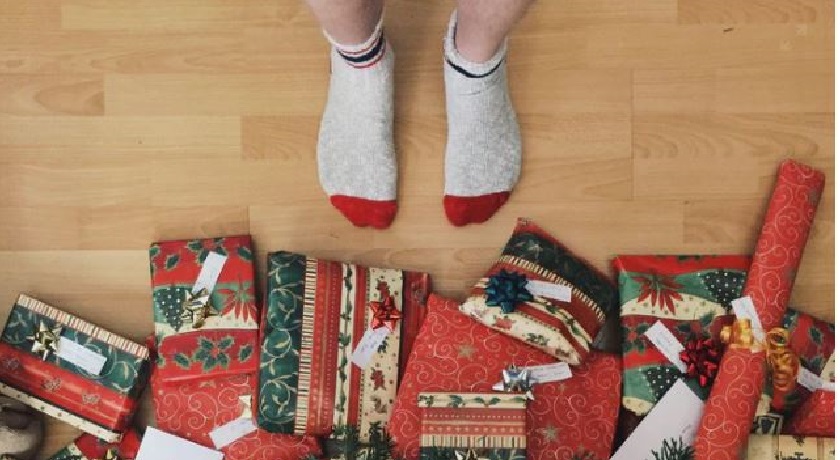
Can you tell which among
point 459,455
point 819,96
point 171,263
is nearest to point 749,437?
point 459,455

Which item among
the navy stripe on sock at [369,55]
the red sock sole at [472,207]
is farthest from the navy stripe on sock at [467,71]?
the red sock sole at [472,207]

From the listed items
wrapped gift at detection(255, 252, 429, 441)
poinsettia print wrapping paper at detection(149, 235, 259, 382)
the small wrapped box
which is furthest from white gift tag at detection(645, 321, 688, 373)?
poinsettia print wrapping paper at detection(149, 235, 259, 382)

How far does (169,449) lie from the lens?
1380 millimetres

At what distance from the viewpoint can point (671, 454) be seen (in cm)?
130

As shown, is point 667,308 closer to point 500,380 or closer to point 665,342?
point 665,342

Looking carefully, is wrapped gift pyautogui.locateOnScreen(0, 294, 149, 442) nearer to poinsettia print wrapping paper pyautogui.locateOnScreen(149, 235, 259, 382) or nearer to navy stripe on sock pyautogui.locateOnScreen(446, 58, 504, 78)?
poinsettia print wrapping paper pyautogui.locateOnScreen(149, 235, 259, 382)

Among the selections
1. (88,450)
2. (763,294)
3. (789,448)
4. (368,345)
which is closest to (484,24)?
(368,345)

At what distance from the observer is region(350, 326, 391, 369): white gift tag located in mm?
1382

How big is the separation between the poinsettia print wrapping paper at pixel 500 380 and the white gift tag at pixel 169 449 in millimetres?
310

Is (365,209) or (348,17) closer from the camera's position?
(348,17)

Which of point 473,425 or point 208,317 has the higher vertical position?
point 208,317

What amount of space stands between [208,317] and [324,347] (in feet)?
0.66

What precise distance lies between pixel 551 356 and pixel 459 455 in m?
0.23

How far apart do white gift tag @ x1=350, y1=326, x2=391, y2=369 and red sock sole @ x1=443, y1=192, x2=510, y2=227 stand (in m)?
0.23
